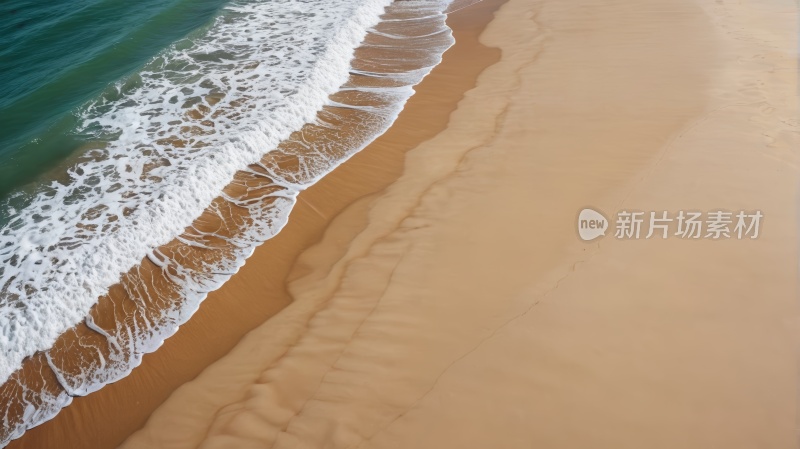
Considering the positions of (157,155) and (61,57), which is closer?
(157,155)

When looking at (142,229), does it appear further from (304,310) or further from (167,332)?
(304,310)

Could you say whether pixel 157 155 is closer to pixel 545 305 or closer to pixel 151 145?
pixel 151 145

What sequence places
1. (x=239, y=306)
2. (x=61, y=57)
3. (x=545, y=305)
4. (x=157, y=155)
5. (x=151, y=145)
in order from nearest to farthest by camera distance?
(x=545, y=305)
(x=239, y=306)
(x=157, y=155)
(x=151, y=145)
(x=61, y=57)

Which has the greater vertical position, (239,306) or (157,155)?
(157,155)

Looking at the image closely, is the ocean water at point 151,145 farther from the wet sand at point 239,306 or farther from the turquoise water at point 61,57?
the wet sand at point 239,306

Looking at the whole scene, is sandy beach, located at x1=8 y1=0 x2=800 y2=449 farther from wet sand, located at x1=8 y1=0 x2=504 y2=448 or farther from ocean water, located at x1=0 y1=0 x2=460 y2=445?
ocean water, located at x1=0 y1=0 x2=460 y2=445

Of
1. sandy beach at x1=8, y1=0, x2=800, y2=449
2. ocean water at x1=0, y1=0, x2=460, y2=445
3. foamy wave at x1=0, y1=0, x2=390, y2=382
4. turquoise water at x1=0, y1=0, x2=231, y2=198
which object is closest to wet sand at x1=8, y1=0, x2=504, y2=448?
sandy beach at x1=8, y1=0, x2=800, y2=449

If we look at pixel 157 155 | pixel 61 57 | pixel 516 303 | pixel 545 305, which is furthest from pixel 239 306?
pixel 61 57
